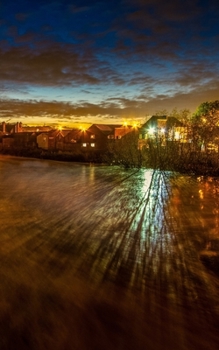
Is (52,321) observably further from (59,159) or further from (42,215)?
(59,159)

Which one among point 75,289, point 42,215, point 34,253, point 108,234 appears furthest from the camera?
point 42,215

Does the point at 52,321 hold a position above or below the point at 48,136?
below

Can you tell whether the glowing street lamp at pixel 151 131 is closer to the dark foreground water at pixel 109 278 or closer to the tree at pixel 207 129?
the tree at pixel 207 129

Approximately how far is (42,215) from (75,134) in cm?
6248

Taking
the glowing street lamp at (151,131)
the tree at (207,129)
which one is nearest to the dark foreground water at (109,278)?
the tree at (207,129)

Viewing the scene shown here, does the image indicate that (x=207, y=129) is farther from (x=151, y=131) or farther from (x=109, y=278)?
(x=109, y=278)

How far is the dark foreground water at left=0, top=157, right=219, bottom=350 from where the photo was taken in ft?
14.4

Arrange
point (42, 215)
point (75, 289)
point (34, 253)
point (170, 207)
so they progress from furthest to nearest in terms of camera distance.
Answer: point (170, 207), point (42, 215), point (34, 253), point (75, 289)

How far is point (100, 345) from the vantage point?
→ 416 cm

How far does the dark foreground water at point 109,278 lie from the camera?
438 cm

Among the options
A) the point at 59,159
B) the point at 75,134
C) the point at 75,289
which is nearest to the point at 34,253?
the point at 75,289

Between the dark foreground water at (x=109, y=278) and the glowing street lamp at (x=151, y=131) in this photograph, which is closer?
the dark foreground water at (x=109, y=278)

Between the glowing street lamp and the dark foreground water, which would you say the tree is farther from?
the dark foreground water

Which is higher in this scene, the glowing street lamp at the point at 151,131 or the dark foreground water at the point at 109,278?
the glowing street lamp at the point at 151,131
